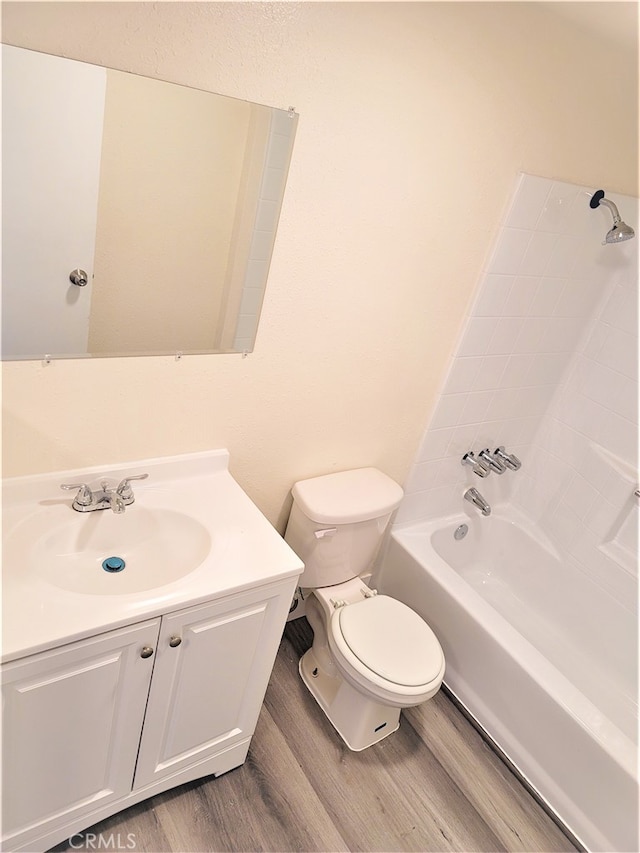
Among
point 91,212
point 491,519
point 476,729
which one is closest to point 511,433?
point 491,519

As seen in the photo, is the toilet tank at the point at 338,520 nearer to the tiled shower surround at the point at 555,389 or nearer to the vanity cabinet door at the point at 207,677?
the tiled shower surround at the point at 555,389

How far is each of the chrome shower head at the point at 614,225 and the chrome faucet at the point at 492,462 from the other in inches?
35.8

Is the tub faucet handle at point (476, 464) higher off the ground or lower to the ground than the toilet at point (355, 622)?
higher

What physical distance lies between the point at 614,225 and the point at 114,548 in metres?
1.86

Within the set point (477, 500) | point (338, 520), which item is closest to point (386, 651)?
point (338, 520)

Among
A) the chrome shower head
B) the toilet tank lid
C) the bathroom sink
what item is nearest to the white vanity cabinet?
the bathroom sink

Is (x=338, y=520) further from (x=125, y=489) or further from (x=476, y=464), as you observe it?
(x=476, y=464)

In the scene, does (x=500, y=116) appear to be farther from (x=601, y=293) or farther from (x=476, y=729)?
(x=476, y=729)

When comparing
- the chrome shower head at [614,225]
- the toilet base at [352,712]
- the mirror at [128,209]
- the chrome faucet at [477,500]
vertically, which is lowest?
the toilet base at [352,712]

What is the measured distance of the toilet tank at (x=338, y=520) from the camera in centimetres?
180

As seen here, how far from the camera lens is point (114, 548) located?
1.43 meters

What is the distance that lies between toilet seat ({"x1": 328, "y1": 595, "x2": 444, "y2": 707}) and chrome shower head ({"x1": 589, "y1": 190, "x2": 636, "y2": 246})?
1416 millimetres

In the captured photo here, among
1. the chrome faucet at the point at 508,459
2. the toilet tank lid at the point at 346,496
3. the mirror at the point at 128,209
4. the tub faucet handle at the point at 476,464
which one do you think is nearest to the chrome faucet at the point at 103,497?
the mirror at the point at 128,209

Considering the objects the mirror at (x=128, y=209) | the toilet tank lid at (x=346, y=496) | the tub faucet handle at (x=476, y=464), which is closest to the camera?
the mirror at (x=128, y=209)
